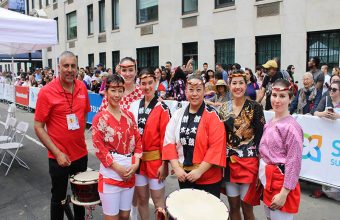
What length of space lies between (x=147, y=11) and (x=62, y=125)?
17.1 metres

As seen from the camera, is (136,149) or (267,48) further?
(267,48)

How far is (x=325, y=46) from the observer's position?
38.3 ft

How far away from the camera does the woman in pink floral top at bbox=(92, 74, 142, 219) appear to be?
10.3 feet

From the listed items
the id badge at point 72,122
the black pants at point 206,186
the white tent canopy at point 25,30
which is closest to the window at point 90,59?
the white tent canopy at point 25,30

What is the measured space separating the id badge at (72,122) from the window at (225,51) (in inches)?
466

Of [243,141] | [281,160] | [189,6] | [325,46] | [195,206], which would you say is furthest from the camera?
[189,6]

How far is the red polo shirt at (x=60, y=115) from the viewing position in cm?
362

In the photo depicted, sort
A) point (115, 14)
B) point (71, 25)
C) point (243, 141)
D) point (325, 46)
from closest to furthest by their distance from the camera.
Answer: point (243, 141), point (325, 46), point (115, 14), point (71, 25)

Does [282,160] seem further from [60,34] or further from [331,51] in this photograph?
[60,34]

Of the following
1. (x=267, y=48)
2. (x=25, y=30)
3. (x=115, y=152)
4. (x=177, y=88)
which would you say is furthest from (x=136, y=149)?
(x=267, y=48)

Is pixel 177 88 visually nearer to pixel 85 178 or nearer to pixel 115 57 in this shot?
pixel 85 178

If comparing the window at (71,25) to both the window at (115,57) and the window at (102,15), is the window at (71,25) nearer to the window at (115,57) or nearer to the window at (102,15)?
the window at (102,15)

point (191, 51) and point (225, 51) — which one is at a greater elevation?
point (191, 51)

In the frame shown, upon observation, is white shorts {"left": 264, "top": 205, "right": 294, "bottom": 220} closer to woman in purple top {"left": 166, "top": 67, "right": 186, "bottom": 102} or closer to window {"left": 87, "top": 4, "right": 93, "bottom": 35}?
woman in purple top {"left": 166, "top": 67, "right": 186, "bottom": 102}
